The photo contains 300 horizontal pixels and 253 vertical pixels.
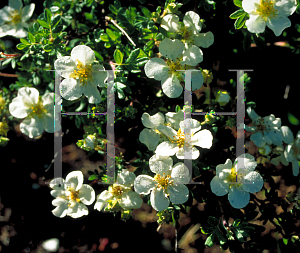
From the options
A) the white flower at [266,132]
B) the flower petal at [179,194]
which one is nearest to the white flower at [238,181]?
the flower petal at [179,194]

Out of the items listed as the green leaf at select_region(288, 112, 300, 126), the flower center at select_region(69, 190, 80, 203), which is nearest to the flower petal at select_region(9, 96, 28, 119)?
the flower center at select_region(69, 190, 80, 203)

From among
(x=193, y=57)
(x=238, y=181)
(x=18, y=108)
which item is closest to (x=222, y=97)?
(x=193, y=57)

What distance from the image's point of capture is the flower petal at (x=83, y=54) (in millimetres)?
1775

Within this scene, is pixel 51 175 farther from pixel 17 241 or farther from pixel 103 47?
pixel 103 47

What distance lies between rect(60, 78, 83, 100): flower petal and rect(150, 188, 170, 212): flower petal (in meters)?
0.84

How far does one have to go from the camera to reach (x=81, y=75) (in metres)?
1.85

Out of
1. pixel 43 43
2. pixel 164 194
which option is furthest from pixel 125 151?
pixel 43 43

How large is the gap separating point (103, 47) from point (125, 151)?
0.89m

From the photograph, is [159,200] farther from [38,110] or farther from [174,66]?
[38,110]

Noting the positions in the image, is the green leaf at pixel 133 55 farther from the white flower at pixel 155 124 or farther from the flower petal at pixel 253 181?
the flower petal at pixel 253 181

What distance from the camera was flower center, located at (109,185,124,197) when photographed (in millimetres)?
1892

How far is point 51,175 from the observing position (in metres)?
2.88

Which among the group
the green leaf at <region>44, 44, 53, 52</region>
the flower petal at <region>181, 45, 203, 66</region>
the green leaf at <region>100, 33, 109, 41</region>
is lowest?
the flower petal at <region>181, 45, 203, 66</region>

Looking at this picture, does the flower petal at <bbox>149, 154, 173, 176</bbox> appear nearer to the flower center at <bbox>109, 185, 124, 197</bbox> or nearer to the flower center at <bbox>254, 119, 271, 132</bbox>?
the flower center at <bbox>109, 185, 124, 197</bbox>
